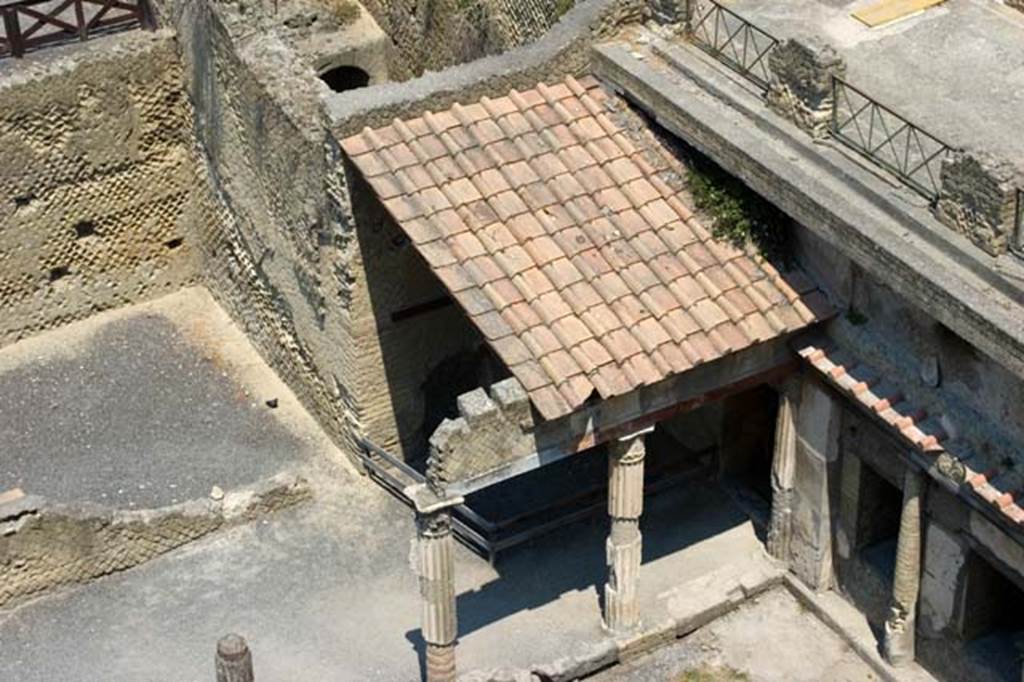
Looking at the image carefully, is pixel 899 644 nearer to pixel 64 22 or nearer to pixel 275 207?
pixel 275 207

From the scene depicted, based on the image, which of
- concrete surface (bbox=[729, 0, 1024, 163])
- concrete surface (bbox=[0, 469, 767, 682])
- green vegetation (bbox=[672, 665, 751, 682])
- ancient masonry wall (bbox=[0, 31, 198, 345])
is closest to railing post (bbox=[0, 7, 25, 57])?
ancient masonry wall (bbox=[0, 31, 198, 345])

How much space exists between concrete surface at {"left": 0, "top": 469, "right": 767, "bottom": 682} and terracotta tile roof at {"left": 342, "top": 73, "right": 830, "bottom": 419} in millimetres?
3606

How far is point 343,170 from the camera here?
20.8m

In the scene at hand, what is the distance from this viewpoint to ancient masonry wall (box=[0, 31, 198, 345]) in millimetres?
24891

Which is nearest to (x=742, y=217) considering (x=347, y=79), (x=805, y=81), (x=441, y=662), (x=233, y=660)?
(x=805, y=81)

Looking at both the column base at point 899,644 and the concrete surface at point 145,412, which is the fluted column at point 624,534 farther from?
the concrete surface at point 145,412

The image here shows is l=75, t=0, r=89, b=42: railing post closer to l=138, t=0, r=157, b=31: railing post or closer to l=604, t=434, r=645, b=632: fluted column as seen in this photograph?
l=138, t=0, r=157, b=31: railing post

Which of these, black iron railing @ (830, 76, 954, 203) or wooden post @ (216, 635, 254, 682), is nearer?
black iron railing @ (830, 76, 954, 203)

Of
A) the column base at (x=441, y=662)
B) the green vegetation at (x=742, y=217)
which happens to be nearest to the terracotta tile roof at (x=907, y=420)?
the green vegetation at (x=742, y=217)

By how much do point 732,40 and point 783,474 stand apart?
448cm

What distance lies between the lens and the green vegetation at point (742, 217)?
19984mm

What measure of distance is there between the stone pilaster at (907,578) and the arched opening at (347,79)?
11.8 meters

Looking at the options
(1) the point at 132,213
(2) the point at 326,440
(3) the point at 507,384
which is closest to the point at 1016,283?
(3) the point at 507,384

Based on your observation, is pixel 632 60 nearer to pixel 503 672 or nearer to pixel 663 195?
pixel 663 195
